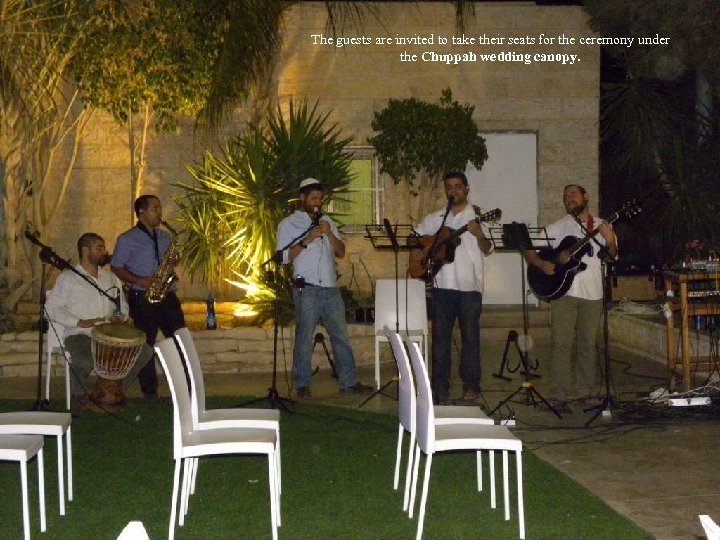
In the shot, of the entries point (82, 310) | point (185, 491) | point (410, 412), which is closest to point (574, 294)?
point (410, 412)

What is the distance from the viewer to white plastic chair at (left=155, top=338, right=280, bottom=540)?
6.04 meters

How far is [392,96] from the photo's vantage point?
1518cm

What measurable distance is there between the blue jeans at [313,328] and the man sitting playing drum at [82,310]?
53.0 inches

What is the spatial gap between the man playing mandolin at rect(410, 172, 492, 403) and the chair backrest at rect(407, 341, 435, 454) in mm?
3500

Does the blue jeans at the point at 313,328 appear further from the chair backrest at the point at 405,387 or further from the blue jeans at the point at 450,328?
the chair backrest at the point at 405,387

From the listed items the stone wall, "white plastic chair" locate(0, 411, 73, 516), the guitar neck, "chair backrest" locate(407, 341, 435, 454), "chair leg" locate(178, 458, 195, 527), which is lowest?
"chair leg" locate(178, 458, 195, 527)

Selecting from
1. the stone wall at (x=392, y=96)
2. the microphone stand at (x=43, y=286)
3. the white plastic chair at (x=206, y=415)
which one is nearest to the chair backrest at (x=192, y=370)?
the white plastic chair at (x=206, y=415)

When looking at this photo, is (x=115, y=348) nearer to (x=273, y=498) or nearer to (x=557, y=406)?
(x=557, y=406)

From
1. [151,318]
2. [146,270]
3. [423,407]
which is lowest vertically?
[423,407]

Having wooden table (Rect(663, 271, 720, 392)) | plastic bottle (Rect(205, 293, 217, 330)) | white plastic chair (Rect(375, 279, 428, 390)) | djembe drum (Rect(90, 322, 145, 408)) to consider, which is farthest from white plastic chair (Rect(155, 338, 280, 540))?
plastic bottle (Rect(205, 293, 217, 330))

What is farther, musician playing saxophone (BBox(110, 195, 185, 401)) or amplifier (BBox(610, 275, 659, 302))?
amplifier (BBox(610, 275, 659, 302))

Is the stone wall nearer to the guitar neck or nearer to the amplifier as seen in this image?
the amplifier

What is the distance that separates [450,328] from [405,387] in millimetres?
3235

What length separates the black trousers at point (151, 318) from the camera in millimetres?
10422
